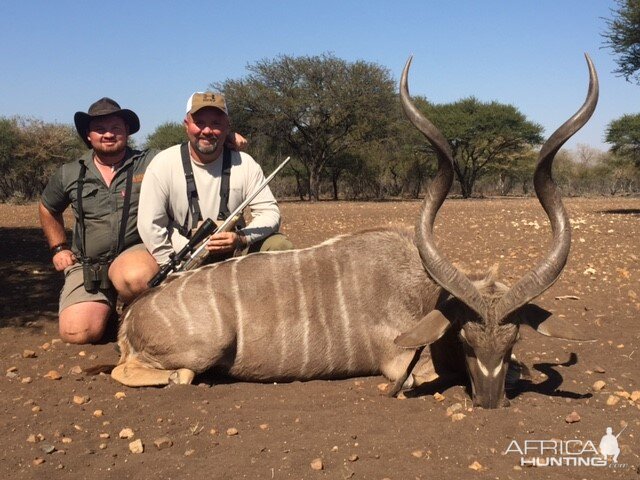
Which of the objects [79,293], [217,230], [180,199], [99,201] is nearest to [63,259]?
[79,293]

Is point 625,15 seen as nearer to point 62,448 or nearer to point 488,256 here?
point 488,256

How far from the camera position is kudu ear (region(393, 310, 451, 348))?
11.5 feet

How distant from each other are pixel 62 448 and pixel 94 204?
2.50 metres

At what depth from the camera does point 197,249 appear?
4.70m

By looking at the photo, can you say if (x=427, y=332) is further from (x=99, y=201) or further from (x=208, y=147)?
(x=99, y=201)

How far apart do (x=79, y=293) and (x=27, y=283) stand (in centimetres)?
229

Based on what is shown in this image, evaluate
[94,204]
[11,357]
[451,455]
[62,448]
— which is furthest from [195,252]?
[451,455]

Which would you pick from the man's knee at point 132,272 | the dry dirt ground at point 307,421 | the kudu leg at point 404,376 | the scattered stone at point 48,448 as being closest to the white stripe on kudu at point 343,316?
the dry dirt ground at point 307,421

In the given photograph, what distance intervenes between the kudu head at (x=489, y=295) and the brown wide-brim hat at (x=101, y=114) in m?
2.64

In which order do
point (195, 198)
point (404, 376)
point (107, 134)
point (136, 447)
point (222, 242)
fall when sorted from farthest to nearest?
point (107, 134), point (195, 198), point (222, 242), point (404, 376), point (136, 447)

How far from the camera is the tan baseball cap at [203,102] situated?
4.73 metres

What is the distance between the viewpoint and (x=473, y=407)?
353cm

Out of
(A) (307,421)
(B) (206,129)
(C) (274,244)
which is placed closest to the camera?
(A) (307,421)

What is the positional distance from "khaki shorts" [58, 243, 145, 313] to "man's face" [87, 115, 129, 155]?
82 cm
